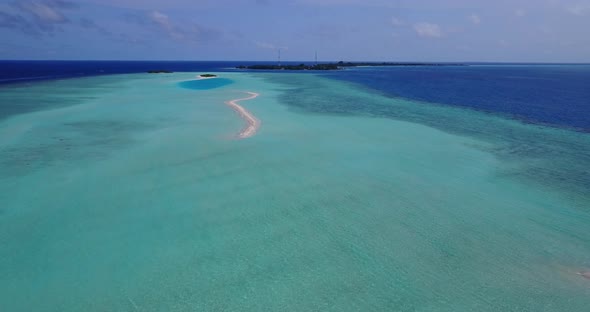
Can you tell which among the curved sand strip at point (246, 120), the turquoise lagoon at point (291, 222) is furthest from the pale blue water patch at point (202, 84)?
the turquoise lagoon at point (291, 222)

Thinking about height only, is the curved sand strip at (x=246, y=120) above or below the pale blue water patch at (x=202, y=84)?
below

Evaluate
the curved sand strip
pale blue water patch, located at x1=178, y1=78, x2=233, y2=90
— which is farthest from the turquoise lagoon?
pale blue water patch, located at x1=178, y1=78, x2=233, y2=90

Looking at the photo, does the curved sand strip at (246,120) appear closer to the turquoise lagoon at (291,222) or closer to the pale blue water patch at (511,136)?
the turquoise lagoon at (291,222)

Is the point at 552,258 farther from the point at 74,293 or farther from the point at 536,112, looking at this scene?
the point at 536,112

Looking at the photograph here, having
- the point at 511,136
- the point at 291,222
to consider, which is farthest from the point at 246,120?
the point at 511,136

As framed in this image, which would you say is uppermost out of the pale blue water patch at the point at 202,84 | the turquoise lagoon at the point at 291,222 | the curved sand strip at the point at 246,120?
the pale blue water patch at the point at 202,84

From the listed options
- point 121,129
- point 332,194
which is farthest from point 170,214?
point 121,129

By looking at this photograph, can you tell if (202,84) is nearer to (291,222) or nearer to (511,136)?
(511,136)

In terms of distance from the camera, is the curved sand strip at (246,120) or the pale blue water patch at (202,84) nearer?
the curved sand strip at (246,120)

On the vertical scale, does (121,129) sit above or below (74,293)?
above
